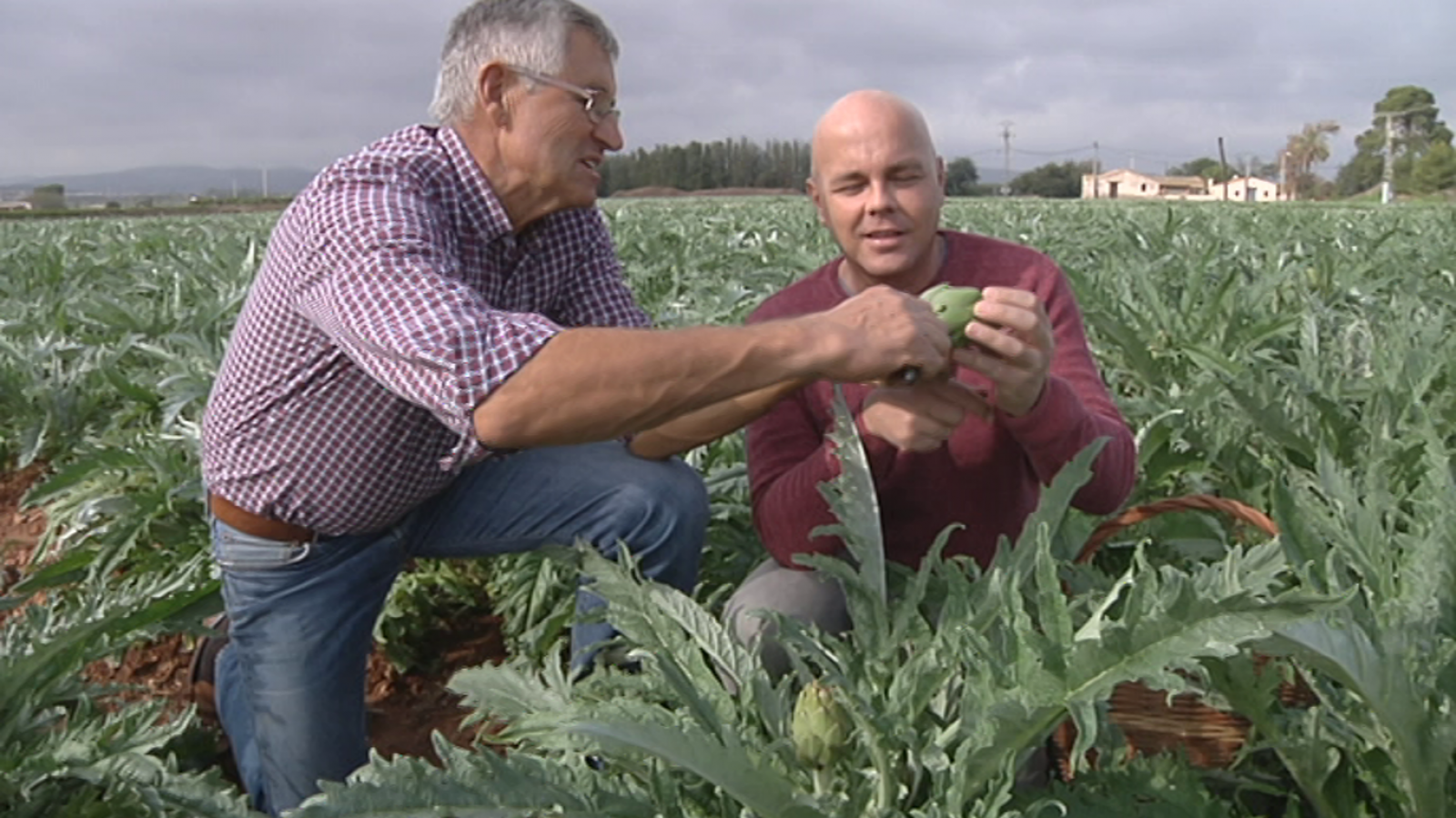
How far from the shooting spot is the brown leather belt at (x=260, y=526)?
2244 mm

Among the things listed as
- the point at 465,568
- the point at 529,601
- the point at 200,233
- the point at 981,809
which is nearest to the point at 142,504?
the point at 465,568

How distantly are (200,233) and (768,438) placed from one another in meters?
10.8

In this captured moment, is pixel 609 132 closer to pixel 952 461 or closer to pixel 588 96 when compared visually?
pixel 588 96

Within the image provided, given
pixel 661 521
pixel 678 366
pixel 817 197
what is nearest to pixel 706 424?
pixel 661 521

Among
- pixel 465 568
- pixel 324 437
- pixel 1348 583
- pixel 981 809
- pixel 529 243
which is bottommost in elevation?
pixel 465 568

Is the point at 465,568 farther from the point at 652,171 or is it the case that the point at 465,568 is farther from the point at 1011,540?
the point at 652,171

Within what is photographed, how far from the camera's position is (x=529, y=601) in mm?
2797

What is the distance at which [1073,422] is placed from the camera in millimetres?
1955

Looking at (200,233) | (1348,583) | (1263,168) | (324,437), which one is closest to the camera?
(1348,583)

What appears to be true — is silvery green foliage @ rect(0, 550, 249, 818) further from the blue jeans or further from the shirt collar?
the shirt collar

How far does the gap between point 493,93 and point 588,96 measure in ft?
0.51

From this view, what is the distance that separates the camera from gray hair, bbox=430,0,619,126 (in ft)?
6.85

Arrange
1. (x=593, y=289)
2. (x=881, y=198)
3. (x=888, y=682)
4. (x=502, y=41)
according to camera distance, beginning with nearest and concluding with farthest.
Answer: (x=888, y=682), (x=502, y=41), (x=881, y=198), (x=593, y=289)

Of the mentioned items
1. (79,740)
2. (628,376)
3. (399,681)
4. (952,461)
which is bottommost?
(399,681)
